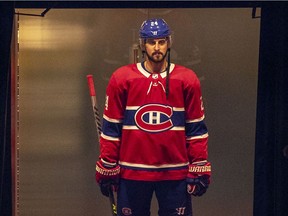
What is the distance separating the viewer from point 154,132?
294cm

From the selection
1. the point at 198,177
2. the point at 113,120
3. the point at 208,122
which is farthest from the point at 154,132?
the point at 208,122

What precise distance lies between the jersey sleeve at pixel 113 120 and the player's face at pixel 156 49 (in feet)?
0.74

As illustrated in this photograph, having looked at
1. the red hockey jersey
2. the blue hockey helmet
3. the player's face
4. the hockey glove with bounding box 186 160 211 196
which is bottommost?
the hockey glove with bounding box 186 160 211 196

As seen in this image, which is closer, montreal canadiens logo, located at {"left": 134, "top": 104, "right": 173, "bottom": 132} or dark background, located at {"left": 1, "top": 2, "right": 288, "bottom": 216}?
montreal canadiens logo, located at {"left": 134, "top": 104, "right": 173, "bottom": 132}

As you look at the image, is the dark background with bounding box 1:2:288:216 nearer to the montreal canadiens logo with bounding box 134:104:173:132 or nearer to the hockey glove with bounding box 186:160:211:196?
the hockey glove with bounding box 186:160:211:196

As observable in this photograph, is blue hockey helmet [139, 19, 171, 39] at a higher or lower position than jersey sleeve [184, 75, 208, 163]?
higher

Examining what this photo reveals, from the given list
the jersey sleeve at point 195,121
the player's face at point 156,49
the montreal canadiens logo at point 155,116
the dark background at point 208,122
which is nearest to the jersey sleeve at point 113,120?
the montreal canadiens logo at point 155,116

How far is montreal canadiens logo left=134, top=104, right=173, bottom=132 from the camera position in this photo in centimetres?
293

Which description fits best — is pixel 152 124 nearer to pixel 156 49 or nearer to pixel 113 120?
pixel 113 120

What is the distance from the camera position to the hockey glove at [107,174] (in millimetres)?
2955

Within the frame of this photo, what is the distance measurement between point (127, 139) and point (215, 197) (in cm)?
103

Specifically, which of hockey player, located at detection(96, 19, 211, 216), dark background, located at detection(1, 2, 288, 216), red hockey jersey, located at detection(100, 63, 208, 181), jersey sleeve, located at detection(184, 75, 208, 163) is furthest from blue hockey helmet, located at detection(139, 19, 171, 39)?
dark background, located at detection(1, 2, 288, 216)

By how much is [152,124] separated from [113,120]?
0.66ft

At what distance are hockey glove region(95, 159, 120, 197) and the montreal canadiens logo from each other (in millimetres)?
258
